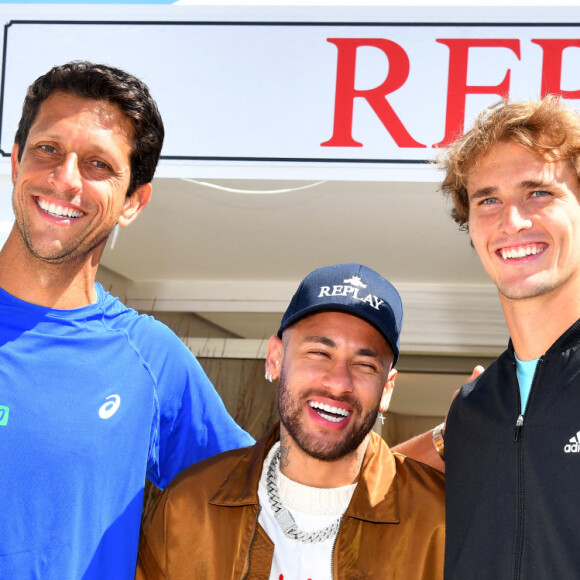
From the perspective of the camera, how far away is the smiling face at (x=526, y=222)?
5.61 ft

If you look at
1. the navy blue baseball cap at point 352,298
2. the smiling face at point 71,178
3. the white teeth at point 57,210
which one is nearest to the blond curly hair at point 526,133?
the navy blue baseball cap at point 352,298

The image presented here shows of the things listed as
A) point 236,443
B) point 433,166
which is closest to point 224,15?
point 433,166

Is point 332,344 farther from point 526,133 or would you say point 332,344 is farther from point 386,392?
point 526,133

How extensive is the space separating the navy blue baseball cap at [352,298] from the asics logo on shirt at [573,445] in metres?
0.55

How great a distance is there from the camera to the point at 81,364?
1.74m

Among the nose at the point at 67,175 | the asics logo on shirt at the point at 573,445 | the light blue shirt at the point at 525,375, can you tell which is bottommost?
the asics logo on shirt at the point at 573,445

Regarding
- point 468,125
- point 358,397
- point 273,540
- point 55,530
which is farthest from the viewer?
point 468,125

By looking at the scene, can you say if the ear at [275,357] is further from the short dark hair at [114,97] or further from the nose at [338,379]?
the short dark hair at [114,97]

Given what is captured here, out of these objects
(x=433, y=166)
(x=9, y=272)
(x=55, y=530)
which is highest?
(x=433, y=166)

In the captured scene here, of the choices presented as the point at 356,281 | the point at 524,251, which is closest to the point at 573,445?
the point at 524,251

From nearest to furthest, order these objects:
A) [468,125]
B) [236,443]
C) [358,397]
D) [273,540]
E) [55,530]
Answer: [55,530], [273,540], [358,397], [236,443], [468,125]

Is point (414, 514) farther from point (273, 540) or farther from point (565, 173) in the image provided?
point (565, 173)

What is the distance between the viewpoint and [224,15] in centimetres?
270

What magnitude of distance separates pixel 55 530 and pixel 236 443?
0.58m
